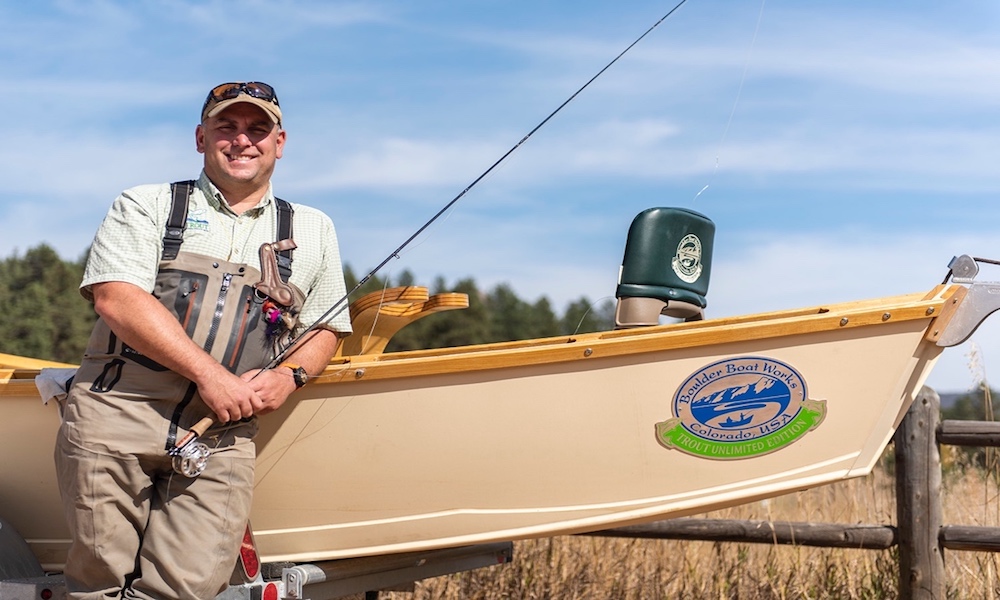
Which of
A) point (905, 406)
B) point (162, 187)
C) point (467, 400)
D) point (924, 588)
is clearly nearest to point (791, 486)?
→ point (905, 406)

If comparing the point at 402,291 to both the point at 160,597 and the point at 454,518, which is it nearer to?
the point at 454,518

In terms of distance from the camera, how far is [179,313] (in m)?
3.22

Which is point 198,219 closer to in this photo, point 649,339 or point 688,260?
point 649,339

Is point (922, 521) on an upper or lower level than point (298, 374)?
lower

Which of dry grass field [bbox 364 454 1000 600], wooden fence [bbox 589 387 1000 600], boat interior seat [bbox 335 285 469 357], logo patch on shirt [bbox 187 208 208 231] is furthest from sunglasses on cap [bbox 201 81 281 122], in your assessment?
wooden fence [bbox 589 387 1000 600]

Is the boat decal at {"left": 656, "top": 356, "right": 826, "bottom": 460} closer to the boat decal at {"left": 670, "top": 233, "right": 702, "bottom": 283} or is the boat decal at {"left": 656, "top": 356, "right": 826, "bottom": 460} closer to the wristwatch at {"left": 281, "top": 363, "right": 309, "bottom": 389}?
the boat decal at {"left": 670, "top": 233, "right": 702, "bottom": 283}

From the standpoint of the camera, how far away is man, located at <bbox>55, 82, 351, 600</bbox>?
317 centimetres

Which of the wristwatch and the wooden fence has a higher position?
the wristwatch

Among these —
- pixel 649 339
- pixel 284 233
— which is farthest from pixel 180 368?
pixel 649 339

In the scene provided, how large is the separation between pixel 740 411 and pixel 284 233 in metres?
1.65

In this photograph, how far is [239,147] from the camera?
341cm

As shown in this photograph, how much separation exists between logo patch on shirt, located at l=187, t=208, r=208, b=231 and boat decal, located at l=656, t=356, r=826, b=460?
1649 mm

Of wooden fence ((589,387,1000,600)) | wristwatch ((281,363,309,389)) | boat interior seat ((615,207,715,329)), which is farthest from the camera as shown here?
wooden fence ((589,387,1000,600))

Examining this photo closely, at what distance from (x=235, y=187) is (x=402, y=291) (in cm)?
88
